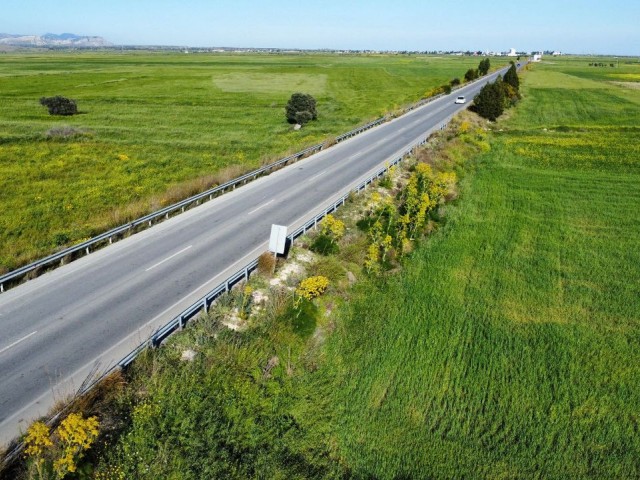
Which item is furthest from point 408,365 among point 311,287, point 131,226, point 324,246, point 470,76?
point 470,76

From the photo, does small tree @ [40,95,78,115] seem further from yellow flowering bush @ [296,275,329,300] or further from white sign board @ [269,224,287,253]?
yellow flowering bush @ [296,275,329,300]

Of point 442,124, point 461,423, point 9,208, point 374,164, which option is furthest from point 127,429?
point 442,124

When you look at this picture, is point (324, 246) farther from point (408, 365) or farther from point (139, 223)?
point (139, 223)

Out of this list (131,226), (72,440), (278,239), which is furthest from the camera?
(131,226)

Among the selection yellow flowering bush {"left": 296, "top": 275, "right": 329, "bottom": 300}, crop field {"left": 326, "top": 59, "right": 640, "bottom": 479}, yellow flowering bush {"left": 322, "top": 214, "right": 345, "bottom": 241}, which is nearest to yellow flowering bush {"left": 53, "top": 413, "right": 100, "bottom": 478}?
crop field {"left": 326, "top": 59, "right": 640, "bottom": 479}

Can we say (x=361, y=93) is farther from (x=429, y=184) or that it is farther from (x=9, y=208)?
(x=9, y=208)

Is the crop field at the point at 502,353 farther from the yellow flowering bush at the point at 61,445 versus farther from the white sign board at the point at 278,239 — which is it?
the yellow flowering bush at the point at 61,445
